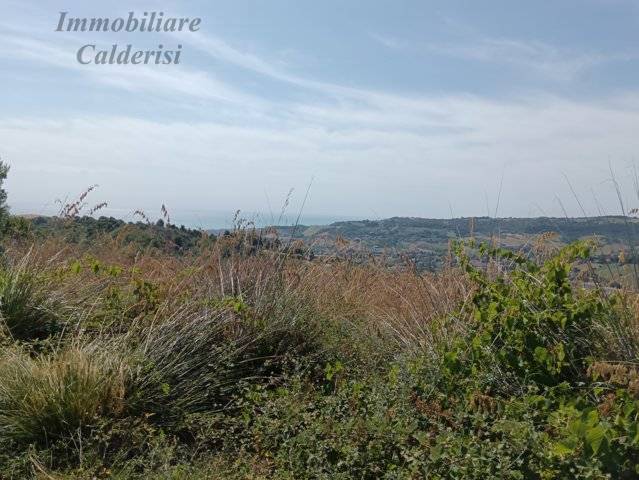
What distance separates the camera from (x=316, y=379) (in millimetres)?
5438

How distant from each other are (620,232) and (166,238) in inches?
228

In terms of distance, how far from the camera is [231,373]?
18.0ft

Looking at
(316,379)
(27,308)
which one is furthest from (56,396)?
(316,379)

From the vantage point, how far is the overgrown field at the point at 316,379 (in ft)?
12.8

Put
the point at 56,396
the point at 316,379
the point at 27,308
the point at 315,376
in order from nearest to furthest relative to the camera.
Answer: the point at 56,396, the point at 316,379, the point at 315,376, the point at 27,308

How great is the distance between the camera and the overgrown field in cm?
390

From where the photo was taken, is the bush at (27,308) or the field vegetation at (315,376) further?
the bush at (27,308)

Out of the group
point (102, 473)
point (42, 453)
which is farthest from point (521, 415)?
point (42, 453)

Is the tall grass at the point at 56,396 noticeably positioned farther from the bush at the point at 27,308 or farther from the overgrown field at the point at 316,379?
the bush at the point at 27,308

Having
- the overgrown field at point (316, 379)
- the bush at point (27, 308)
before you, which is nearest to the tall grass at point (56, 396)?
the overgrown field at point (316, 379)

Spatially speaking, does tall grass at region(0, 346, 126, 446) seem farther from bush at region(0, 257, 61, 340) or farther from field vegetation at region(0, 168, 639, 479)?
bush at region(0, 257, 61, 340)

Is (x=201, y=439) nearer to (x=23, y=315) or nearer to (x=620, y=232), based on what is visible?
(x=23, y=315)

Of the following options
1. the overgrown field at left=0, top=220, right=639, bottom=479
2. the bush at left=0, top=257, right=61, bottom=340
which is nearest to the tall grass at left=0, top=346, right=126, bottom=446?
the overgrown field at left=0, top=220, right=639, bottom=479

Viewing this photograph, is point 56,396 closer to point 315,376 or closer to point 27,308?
point 27,308
